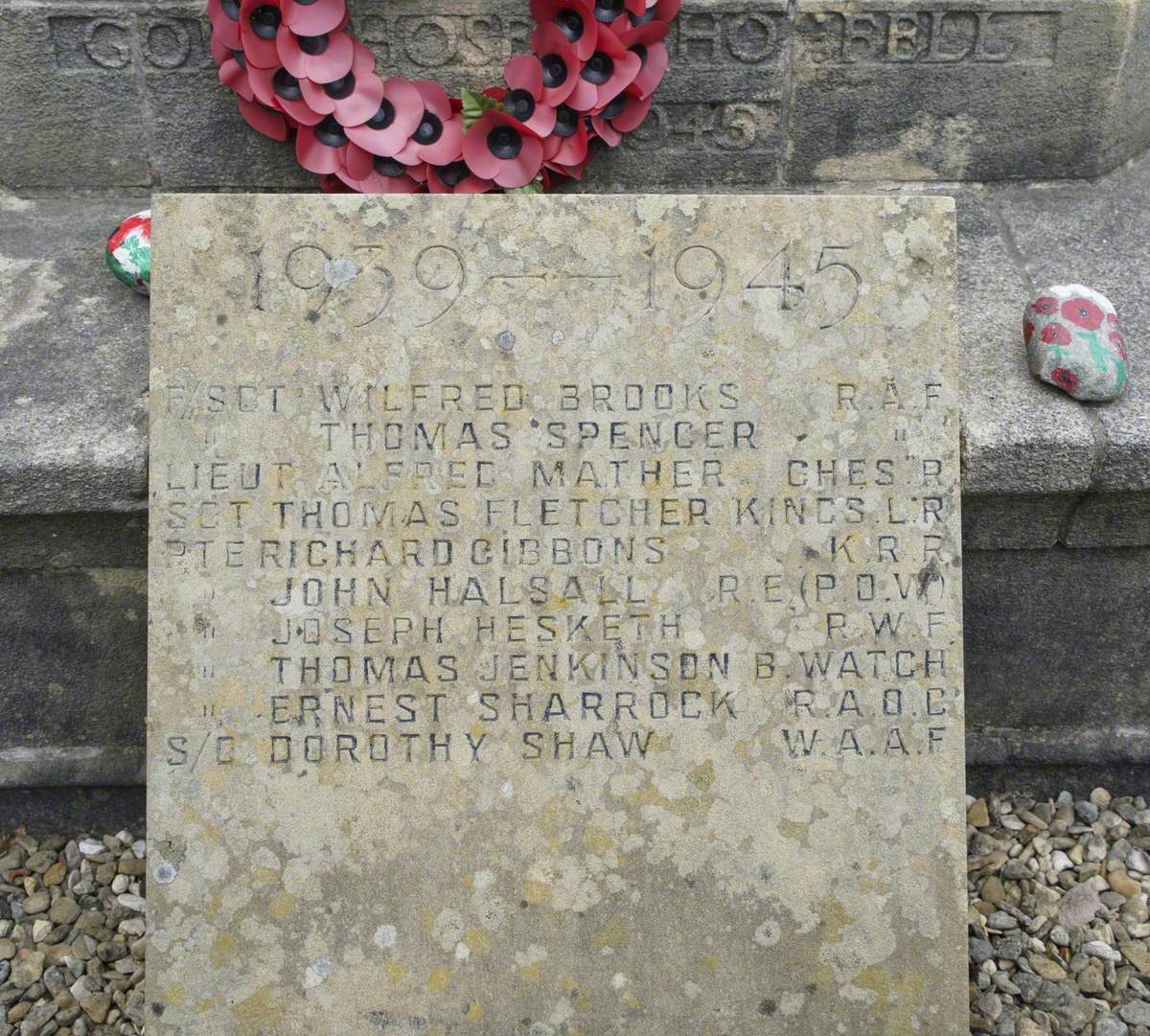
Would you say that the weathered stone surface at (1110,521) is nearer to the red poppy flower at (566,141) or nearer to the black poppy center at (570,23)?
the red poppy flower at (566,141)

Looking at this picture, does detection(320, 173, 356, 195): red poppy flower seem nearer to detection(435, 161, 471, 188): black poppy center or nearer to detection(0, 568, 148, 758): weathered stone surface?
detection(435, 161, 471, 188): black poppy center

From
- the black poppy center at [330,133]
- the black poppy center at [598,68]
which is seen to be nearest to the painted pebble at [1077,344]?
the black poppy center at [598,68]

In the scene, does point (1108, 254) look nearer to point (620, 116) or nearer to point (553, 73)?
point (620, 116)

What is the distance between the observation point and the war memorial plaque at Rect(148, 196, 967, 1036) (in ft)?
6.43

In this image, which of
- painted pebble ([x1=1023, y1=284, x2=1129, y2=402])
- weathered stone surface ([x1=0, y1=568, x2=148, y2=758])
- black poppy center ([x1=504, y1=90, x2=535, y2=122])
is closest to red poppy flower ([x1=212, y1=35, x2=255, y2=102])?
black poppy center ([x1=504, y1=90, x2=535, y2=122])

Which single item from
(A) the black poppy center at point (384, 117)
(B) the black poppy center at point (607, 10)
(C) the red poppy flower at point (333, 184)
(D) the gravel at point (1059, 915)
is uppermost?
(B) the black poppy center at point (607, 10)

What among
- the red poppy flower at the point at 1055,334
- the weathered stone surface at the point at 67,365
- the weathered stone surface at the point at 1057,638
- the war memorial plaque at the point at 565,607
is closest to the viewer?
the war memorial plaque at the point at 565,607

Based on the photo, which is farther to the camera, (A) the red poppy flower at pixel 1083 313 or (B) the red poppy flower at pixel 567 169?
(B) the red poppy flower at pixel 567 169

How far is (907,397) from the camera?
1.99 metres

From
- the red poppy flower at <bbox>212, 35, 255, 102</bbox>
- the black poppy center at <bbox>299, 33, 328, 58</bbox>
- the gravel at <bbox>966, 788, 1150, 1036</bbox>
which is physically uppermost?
the black poppy center at <bbox>299, 33, 328, 58</bbox>

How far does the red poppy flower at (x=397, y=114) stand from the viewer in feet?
8.66

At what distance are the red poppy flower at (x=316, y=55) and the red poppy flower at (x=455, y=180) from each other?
0.30 meters

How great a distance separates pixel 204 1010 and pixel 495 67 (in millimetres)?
2151

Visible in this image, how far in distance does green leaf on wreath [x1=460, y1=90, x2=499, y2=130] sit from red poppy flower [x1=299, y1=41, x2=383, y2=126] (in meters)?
0.21
